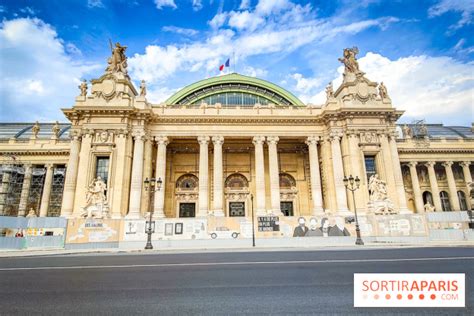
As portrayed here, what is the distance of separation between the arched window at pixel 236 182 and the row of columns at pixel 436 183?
78.5ft

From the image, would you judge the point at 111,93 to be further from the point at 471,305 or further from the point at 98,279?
the point at 471,305

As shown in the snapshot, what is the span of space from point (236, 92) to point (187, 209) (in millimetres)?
21124

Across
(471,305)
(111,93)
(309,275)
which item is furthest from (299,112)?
(471,305)

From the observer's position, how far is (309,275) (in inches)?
286

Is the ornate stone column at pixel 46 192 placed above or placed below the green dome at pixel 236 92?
below

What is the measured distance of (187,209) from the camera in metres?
36.4

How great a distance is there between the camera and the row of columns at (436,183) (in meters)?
37.8

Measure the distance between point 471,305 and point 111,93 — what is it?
3332 cm

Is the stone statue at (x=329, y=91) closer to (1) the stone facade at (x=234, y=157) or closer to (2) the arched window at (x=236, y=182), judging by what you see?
(1) the stone facade at (x=234, y=157)

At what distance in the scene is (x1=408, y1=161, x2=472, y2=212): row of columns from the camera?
37812 millimetres

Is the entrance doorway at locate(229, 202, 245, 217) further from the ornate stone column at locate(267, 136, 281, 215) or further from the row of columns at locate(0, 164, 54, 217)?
the row of columns at locate(0, 164, 54, 217)

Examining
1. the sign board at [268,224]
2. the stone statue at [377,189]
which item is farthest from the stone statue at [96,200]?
the stone statue at [377,189]

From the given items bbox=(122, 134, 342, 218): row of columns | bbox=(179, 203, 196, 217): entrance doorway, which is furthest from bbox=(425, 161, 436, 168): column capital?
bbox=(179, 203, 196, 217): entrance doorway

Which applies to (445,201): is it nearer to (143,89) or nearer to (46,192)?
(143,89)
